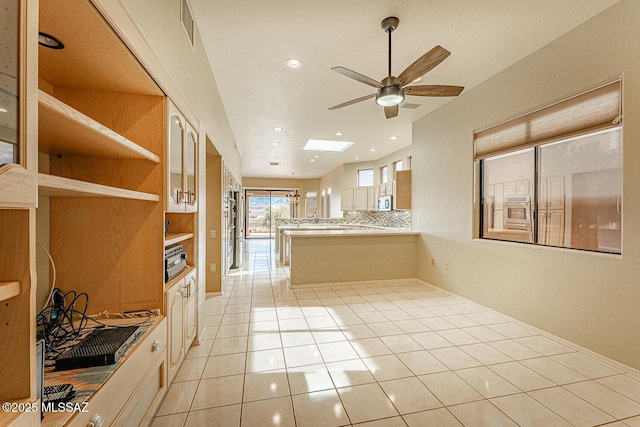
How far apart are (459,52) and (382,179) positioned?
5404 mm

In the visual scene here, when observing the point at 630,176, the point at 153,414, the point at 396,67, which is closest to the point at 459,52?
the point at 396,67

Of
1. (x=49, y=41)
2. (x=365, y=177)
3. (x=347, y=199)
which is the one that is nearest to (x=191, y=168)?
(x=49, y=41)

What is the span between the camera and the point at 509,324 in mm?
3098

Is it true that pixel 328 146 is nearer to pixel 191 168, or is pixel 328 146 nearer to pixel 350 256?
pixel 350 256

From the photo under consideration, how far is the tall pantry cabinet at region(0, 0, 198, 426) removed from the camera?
2.31 feet

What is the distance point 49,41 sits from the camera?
1.18 metres

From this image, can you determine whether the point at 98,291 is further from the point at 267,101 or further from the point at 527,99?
the point at 527,99

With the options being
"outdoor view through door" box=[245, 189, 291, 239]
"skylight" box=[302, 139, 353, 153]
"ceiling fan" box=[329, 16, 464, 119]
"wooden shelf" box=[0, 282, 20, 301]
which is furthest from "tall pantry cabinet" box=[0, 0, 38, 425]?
"outdoor view through door" box=[245, 189, 291, 239]

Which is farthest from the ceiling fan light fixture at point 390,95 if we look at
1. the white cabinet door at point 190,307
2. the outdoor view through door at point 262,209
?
the outdoor view through door at point 262,209

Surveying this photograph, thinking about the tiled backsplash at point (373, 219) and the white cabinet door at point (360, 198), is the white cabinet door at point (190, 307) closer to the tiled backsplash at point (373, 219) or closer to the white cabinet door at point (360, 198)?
the tiled backsplash at point (373, 219)

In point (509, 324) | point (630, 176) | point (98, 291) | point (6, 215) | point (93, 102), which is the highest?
point (93, 102)

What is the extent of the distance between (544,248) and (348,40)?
2.88 metres

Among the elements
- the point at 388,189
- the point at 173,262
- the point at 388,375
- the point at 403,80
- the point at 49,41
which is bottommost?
the point at 388,375

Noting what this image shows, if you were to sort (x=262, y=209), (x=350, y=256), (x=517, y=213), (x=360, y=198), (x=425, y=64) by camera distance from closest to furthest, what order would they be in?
(x=425, y=64), (x=517, y=213), (x=350, y=256), (x=360, y=198), (x=262, y=209)
